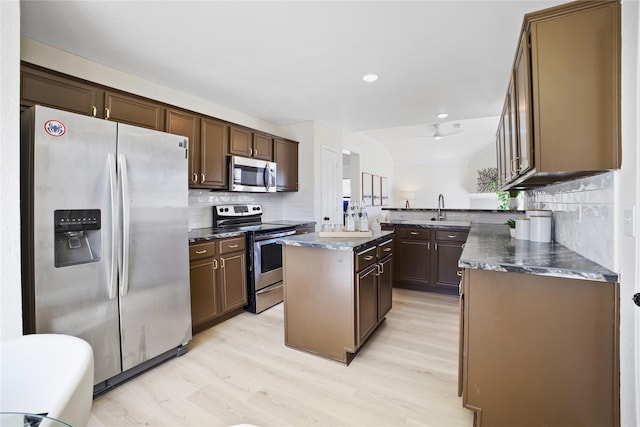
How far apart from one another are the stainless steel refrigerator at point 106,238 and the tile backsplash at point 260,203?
1.09 meters

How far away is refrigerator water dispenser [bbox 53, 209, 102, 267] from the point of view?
1.74 meters

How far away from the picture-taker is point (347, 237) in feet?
8.36

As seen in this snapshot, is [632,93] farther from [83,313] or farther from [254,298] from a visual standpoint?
[254,298]

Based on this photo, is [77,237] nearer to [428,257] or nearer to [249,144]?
[249,144]

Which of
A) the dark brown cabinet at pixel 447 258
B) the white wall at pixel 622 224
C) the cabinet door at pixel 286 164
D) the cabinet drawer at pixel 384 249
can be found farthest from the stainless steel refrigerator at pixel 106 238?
the dark brown cabinet at pixel 447 258

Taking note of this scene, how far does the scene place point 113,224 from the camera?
1939 millimetres

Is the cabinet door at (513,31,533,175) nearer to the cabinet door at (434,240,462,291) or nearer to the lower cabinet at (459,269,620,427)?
the lower cabinet at (459,269,620,427)

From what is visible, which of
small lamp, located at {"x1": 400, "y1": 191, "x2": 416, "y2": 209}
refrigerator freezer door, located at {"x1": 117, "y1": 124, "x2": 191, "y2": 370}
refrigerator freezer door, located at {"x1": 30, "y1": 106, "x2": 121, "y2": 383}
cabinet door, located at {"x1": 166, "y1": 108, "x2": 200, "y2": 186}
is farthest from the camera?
small lamp, located at {"x1": 400, "y1": 191, "x2": 416, "y2": 209}

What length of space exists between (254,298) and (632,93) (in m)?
3.26

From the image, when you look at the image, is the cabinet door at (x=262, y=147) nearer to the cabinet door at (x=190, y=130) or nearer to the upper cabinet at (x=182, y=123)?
the upper cabinet at (x=182, y=123)

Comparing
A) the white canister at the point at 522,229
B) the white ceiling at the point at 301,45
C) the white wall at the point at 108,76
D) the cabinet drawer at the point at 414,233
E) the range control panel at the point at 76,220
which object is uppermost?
the white ceiling at the point at 301,45

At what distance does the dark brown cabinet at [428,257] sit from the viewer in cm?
383

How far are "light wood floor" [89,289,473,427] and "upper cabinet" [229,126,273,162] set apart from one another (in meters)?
2.08

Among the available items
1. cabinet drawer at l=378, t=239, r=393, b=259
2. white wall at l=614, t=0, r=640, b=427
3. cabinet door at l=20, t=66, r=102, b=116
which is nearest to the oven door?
cabinet drawer at l=378, t=239, r=393, b=259
